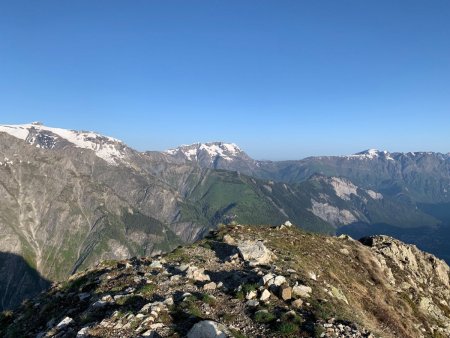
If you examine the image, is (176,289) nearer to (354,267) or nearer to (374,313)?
(374,313)

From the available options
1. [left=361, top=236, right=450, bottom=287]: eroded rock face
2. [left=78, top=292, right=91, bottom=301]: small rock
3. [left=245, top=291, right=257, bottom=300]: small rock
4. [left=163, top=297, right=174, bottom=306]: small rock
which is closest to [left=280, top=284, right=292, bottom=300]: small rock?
[left=245, top=291, right=257, bottom=300]: small rock

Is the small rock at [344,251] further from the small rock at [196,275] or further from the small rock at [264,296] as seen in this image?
the small rock at [264,296]

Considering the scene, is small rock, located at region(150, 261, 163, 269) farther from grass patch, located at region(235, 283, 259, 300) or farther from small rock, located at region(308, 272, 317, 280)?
small rock, located at region(308, 272, 317, 280)

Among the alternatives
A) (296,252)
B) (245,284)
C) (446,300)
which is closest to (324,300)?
(245,284)

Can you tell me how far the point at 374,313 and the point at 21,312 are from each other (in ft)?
109

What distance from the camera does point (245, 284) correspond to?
98.8ft

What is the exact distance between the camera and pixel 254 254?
39.2 metres

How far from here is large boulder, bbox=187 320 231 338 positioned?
2131cm

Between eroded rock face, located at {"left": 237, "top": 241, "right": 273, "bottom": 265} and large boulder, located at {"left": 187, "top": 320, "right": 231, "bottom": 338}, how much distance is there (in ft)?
51.7

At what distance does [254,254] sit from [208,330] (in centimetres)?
1802

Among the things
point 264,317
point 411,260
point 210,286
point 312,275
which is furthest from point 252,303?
point 411,260

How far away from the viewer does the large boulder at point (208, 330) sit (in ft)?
69.9

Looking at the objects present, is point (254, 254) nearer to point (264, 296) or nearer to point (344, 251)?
point (264, 296)

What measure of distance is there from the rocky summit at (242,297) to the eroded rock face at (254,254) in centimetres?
10
